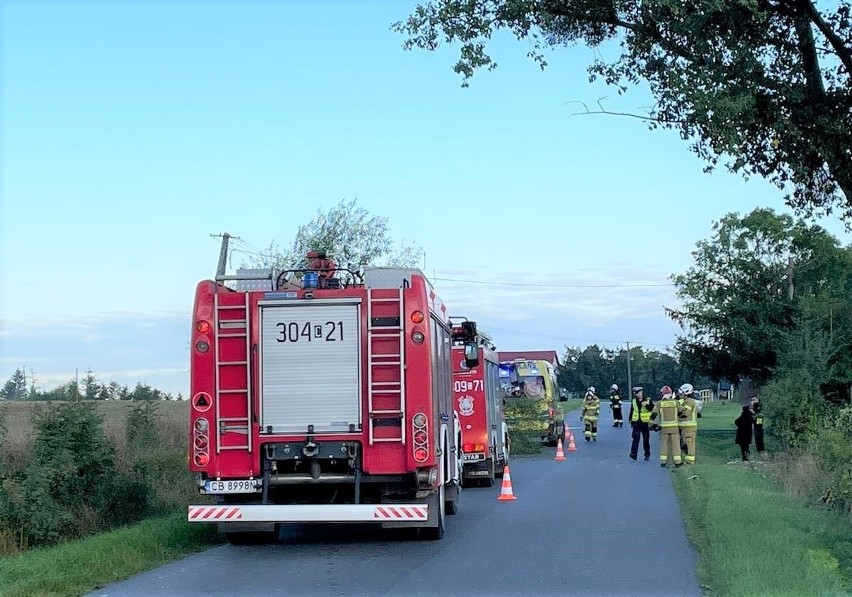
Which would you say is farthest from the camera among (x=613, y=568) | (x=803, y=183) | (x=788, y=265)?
(x=788, y=265)

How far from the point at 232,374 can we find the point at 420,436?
2155 millimetres

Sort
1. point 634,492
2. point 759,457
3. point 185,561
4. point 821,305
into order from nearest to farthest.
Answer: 1. point 185,561
2. point 634,492
3. point 759,457
4. point 821,305

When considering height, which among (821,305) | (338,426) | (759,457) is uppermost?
(821,305)

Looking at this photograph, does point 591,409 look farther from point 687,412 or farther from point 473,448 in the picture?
point 473,448

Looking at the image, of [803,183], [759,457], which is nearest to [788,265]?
[759,457]

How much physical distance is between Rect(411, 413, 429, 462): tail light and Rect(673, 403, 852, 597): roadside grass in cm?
302

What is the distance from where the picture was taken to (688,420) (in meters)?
23.8

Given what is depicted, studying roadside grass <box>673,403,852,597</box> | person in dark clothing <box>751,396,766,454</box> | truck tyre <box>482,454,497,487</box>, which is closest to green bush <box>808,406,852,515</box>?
roadside grass <box>673,403,852,597</box>

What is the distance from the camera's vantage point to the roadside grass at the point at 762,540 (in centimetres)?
894

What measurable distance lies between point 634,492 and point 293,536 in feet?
25.2

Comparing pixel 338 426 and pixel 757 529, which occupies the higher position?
pixel 338 426

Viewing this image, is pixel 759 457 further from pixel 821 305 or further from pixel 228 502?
pixel 228 502

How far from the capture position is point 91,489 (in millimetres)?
14719

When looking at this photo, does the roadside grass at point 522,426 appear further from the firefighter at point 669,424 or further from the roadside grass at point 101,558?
the roadside grass at point 101,558
